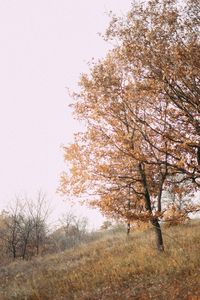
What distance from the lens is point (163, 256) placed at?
14180 millimetres

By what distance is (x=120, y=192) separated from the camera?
1475cm

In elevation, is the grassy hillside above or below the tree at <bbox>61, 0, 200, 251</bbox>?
below

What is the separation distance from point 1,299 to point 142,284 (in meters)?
6.10

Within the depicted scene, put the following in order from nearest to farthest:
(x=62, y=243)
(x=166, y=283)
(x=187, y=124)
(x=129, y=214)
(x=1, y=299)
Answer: (x=187, y=124)
(x=166, y=283)
(x=129, y=214)
(x=1, y=299)
(x=62, y=243)

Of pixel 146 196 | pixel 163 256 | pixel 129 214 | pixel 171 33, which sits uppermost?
pixel 171 33

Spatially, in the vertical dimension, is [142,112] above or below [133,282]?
above

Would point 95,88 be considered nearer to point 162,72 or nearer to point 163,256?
point 162,72

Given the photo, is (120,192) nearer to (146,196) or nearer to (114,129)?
(146,196)

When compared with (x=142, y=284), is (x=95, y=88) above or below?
above

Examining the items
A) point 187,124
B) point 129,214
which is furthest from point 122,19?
point 129,214

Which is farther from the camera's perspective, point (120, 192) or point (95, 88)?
point (120, 192)

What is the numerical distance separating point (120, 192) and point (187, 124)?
19.4ft

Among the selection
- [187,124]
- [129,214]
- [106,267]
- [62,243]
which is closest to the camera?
[187,124]

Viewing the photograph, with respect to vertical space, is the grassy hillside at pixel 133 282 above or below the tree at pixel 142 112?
below
